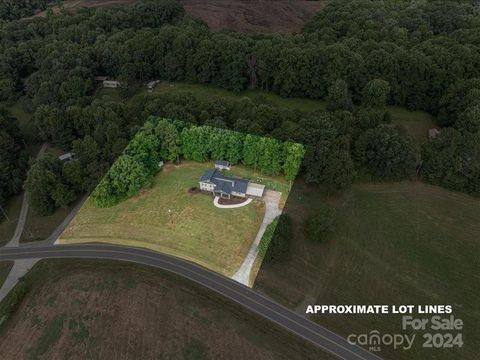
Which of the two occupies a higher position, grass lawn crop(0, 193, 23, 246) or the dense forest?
the dense forest

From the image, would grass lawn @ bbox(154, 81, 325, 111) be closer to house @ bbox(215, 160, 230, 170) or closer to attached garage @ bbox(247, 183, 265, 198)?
house @ bbox(215, 160, 230, 170)

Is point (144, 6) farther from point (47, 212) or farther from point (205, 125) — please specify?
point (47, 212)

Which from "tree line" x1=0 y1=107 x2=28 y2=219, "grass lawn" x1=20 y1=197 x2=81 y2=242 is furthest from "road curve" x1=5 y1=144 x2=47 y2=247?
"tree line" x1=0 y1=107 x2=28 y2=219

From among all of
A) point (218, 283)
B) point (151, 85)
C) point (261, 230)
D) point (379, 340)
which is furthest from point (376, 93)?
point (151, 85)

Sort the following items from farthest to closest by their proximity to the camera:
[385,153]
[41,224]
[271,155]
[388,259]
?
[271,155] < [385,153] < [41,224] < [388,259]

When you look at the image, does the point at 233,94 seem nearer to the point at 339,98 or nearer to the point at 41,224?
the point at 339,98

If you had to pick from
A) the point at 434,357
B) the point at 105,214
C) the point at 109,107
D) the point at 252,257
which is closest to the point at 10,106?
the point at 109,107

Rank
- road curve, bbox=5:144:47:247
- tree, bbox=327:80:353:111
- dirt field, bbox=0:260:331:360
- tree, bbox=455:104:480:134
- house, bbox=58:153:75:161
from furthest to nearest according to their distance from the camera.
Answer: tree, bbox=327:80:353:111
house, bbox=58:153:75:161
tree, bbox=455:104:480:134
road curve, bbox=5:144:47:247
dirt field, bbox=0:260:331:360

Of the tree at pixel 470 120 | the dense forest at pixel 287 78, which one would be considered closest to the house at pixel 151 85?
the dense forest at pixel 287 78
